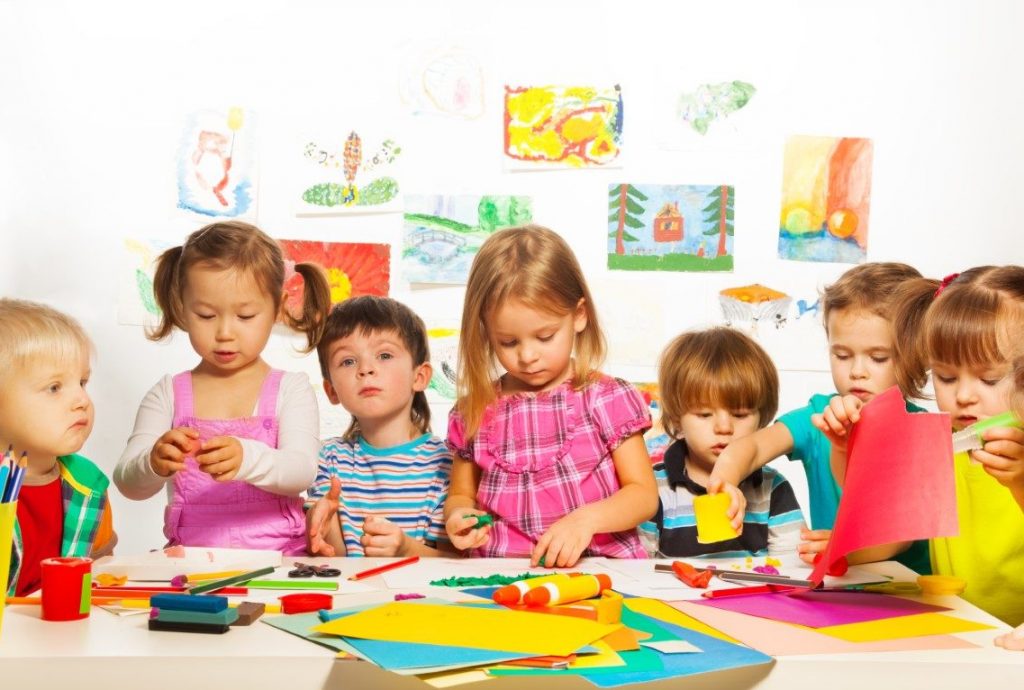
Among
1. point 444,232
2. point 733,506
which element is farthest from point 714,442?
point 444,232

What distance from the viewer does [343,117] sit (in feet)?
8.29

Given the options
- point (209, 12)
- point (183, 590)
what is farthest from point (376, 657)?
point (209, 12)

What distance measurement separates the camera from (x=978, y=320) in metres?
1.35

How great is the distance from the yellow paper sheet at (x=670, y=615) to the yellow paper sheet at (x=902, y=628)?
99mm

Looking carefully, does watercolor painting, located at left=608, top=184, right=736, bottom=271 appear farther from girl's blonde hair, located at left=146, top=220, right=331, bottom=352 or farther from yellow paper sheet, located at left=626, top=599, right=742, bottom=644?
yellow paper sheet, located at left=626, top=599, right=742, bottom=644

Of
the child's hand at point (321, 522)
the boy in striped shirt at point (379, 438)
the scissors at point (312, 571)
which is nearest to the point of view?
the scissors at point (312, 571)

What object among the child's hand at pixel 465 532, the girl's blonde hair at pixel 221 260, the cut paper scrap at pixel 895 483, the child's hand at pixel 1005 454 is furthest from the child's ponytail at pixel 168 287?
the child's hand at pixel 1005 454

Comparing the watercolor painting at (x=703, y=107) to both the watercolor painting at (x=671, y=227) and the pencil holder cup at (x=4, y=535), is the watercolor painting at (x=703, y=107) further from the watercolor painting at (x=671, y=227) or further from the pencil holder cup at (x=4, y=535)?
the pencil holder cup at (x=4, y=535)

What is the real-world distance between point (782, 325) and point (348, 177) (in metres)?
1.13

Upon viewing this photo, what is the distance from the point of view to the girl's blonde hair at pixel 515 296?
4.94ft

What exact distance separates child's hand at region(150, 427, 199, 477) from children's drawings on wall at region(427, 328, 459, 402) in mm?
1169

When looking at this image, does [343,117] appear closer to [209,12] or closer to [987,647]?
[209,12]

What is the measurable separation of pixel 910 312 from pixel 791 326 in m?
1.02

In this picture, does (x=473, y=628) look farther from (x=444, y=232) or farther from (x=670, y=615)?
(x=444, y=232)
